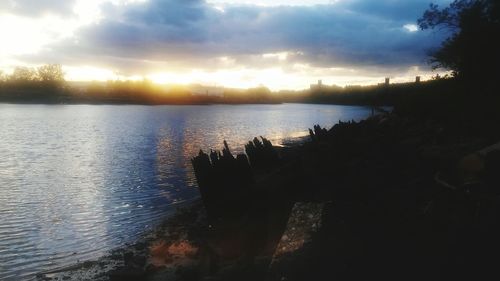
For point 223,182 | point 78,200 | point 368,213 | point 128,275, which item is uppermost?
point 368,213

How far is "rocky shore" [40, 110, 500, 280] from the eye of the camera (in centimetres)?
557

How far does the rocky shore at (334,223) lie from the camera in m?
5.57

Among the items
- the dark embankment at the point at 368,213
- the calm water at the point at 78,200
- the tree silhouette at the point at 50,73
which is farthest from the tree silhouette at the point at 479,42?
the tree silhouette at the point at 50,73

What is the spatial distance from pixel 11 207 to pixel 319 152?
14.0 m

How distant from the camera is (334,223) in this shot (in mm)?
6262

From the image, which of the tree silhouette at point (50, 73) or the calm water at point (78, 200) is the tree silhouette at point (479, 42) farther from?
the tree silhouette at point (50, 73)

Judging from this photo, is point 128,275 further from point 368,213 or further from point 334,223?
point 368,213

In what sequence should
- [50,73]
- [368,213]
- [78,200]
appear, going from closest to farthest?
[368,213]
[78,200]
[50,73]

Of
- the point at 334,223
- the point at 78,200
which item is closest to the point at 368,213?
the point at 334,223

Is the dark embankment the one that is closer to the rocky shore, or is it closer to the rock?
the rocky shore

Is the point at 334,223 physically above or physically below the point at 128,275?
above

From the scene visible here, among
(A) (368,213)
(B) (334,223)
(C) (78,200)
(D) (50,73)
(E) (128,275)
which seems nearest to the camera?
(B) (334,223)

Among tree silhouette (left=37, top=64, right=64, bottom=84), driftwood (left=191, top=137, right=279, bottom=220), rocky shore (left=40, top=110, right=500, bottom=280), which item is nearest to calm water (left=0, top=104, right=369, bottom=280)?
rocky shore (left=40, top=110, right=500, bottom=280)

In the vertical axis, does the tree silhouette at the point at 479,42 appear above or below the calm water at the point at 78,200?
above
